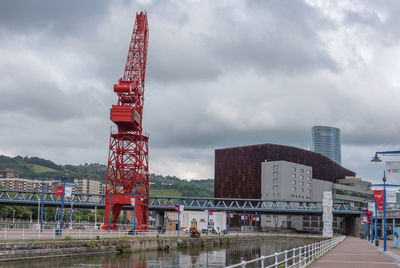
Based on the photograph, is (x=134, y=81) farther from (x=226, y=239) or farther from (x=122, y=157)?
(x=226, y=239)

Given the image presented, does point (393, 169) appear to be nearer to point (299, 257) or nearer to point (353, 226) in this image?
point (299, 257)

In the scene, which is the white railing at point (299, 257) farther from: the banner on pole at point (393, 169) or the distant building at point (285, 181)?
the distant building at point (285, 181)

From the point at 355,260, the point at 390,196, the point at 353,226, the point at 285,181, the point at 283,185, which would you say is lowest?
the point at 353,226

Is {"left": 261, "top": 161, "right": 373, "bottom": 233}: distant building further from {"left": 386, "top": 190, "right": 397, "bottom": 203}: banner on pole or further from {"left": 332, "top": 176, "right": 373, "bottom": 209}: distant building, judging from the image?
{"left": 386, "top": 190, "right": 397, "bottom": 203}: banner on pole

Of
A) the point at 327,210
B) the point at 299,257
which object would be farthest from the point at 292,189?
the point at 299,257

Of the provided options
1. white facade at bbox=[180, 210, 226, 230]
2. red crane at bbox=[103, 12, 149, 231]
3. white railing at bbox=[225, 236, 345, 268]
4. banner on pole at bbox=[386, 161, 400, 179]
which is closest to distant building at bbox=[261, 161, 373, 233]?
white facade at bbox=[180, 210, 226, 230]

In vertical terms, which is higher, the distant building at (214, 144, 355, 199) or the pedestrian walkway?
the distant building at (214, 144, 355, 199)

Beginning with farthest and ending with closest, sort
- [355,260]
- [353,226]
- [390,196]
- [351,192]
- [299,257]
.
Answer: [351,192]
[353,226]
[390,196]
[355,260]
[299,257]

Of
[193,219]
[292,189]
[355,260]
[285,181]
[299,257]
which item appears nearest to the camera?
[299,257]

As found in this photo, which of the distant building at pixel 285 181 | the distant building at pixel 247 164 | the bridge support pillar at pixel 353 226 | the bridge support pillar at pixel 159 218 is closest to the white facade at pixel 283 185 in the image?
the distant building at pixel 285 181

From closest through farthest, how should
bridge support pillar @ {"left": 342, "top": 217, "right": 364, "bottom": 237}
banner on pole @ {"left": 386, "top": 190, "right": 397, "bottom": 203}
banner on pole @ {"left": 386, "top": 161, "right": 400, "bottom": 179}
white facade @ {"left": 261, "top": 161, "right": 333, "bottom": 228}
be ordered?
banner on pole @ {"left": 386, "top": 161, "right": 400, "bottom": 179}, banner on pole @ {"left": 386, "top": 190, "right": 397, "bottom": 203}, bridge support pillar @ {"left": 342, "top": 217, "right": 364, "bottom": 237}, white facade @ {"left": 261, "top": 161, "right": 333, "bottom": 228}

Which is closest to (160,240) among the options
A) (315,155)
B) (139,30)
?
(139,30)

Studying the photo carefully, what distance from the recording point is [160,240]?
57875mm

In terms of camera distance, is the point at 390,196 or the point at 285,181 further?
the point at 285,181
